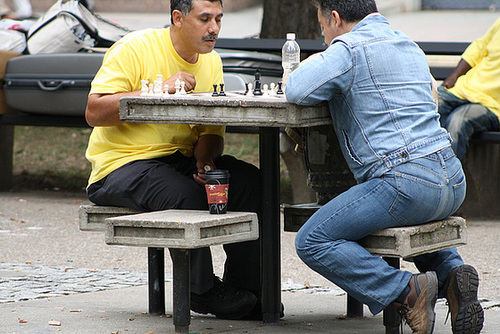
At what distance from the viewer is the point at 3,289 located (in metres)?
4.66

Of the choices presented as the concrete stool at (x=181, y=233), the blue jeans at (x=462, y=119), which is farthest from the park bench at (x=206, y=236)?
the blue jeans at (x=462, y=119)

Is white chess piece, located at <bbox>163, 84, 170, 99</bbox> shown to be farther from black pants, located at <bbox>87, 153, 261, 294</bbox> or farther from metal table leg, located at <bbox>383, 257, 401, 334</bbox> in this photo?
metal table leg, located at <bbox>383, 257, 401, 334</bbox>

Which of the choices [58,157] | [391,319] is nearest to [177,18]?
[391,319]

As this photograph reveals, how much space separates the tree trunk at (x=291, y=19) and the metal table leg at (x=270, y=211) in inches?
220

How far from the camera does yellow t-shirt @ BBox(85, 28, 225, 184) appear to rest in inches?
156

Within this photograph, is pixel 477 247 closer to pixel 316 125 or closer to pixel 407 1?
pixel 316 125

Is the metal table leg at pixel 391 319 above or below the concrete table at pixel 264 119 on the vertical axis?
below

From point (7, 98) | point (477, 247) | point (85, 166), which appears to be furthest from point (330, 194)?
point (85, 166)

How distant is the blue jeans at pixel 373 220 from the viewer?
11.2 ft

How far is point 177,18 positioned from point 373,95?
1.12m

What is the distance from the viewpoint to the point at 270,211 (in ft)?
12.7

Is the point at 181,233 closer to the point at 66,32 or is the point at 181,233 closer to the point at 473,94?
the point at 473,94

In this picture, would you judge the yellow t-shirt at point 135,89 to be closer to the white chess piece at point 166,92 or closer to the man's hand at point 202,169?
the man's hand at point 202,169

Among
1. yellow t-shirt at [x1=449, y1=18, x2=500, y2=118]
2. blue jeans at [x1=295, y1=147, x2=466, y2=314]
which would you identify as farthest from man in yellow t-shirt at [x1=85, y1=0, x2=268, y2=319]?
yellow t-shirt at [x1=449, y1=18, x2=500, y2=118]
